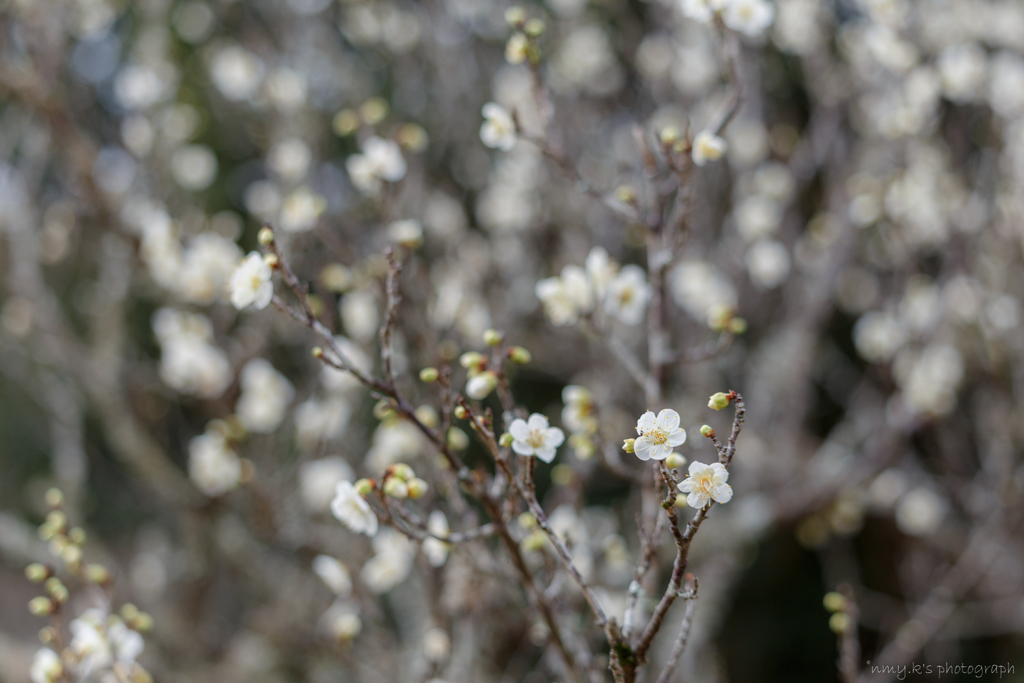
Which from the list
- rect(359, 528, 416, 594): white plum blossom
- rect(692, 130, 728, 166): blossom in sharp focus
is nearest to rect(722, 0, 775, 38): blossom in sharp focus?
rect(692, 130, 728, 166): blossom in sharp focus

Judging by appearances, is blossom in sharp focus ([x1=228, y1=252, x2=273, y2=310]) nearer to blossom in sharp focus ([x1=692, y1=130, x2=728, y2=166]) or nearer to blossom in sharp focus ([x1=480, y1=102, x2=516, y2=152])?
blossom in sharp focus ([x1=480, y1=102, x2=516, y2=152])

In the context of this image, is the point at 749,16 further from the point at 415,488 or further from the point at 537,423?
the point at 415,488

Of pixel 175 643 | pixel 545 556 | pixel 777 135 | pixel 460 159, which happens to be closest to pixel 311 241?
pixel 460 159

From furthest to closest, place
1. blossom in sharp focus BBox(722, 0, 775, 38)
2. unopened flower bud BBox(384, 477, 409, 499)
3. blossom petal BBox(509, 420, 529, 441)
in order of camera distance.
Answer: blossom in sharp focus BBox(722, 0, 775, 38) < unopened flower bud BBox(384, 477, 409, 499) < blossom petal BBox(509, 420, 529, 441)

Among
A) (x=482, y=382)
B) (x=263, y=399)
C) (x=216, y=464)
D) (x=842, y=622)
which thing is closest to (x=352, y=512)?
(x=482, y=382)

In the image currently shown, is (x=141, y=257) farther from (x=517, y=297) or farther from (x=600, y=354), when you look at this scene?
(x=600, y=354)

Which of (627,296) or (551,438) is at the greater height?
(627,296)
